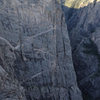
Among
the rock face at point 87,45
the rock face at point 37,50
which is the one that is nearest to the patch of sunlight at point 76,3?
the rock face at point 87,45

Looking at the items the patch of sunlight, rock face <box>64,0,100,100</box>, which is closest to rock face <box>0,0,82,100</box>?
rock face <box>64,0,100,100</box>

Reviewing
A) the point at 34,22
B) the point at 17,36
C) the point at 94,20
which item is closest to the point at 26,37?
the point at 17,36

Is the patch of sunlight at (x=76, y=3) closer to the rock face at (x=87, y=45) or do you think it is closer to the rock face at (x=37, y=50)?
the rock face at (x=87, y=45)

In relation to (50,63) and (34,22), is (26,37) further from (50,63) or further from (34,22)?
(50,63)


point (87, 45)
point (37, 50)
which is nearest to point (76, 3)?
point (87, 45)

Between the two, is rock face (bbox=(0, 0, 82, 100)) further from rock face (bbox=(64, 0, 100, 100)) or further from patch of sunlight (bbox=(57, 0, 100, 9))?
patch of sunlight (bbox=(57, 0, 100, 9))
